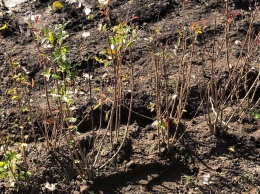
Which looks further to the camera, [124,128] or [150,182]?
[124,128]

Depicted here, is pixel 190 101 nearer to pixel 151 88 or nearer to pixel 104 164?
pixel 151 88

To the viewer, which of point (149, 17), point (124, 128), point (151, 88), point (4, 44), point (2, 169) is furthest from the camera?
point (149, 17)

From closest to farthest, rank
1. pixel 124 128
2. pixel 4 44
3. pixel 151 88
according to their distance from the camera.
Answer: pixel 124 128, pixel 151 88, pixel 4 44

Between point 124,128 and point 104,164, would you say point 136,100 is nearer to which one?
point 124,128

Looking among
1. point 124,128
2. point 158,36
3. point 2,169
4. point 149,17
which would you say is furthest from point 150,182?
point 149,17

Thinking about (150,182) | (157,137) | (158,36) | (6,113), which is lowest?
(150,182)

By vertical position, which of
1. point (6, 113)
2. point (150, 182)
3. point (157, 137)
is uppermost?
point (6, 113)

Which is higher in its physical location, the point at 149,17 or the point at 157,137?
the point at 149,17

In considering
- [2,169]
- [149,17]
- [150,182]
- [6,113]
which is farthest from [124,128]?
[149,17]

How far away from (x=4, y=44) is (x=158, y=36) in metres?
1.35

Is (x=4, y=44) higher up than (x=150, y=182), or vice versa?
(x=4, y=44)

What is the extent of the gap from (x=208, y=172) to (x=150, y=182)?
0.38m

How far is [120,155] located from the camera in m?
2.90

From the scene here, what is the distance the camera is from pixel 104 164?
9.18 feet
